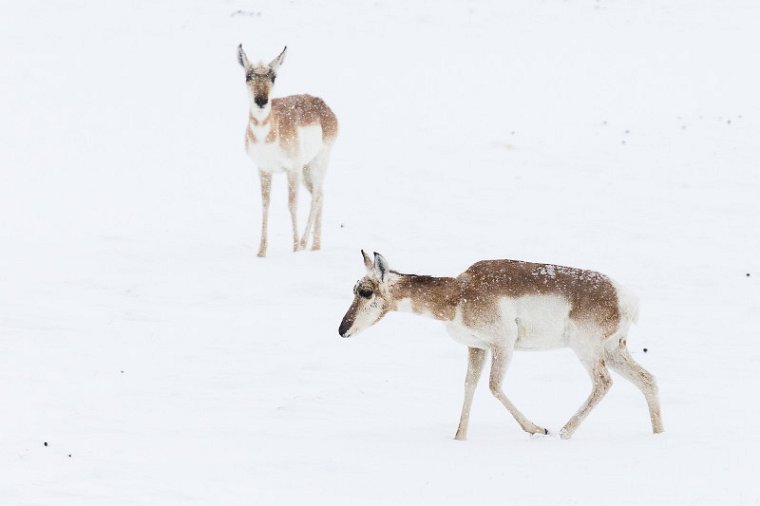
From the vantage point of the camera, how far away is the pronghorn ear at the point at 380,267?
8.88 meters

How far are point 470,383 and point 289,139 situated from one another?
7.60m

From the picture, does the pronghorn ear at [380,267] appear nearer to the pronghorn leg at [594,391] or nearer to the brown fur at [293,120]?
the pronghorn leg at [594,391]

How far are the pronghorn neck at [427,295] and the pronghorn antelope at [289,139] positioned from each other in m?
Answer: 6.69

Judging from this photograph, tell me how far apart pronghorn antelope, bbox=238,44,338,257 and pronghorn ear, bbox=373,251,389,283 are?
6.71 meters

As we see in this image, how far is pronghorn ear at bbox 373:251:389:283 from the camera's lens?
888 centimetres

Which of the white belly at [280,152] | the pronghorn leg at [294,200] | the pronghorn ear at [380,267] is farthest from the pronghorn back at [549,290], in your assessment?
the pronghorn leg at [294,200]

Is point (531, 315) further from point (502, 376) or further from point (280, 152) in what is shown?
point (280, 152)

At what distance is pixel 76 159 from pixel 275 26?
10217 millimetres

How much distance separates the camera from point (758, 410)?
977cm

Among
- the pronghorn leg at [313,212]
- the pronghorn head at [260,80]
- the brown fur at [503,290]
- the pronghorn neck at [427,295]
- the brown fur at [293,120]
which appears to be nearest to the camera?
the brown fur at [503,290]

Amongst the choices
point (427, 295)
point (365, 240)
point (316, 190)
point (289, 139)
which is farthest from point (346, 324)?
point (365, 240)

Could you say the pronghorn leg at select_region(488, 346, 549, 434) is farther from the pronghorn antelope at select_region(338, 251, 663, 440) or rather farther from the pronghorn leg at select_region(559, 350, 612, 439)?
the pronghorn leg at select_region(559, 350, 612, 439)

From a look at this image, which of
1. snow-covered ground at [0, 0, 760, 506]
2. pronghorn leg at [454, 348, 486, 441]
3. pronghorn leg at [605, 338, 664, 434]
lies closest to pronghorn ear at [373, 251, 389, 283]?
pronghorn leg at [454, 348, 486, 441]

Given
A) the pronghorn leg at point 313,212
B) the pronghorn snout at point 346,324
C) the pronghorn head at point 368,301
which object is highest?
the pronghorn head at point 368,301
